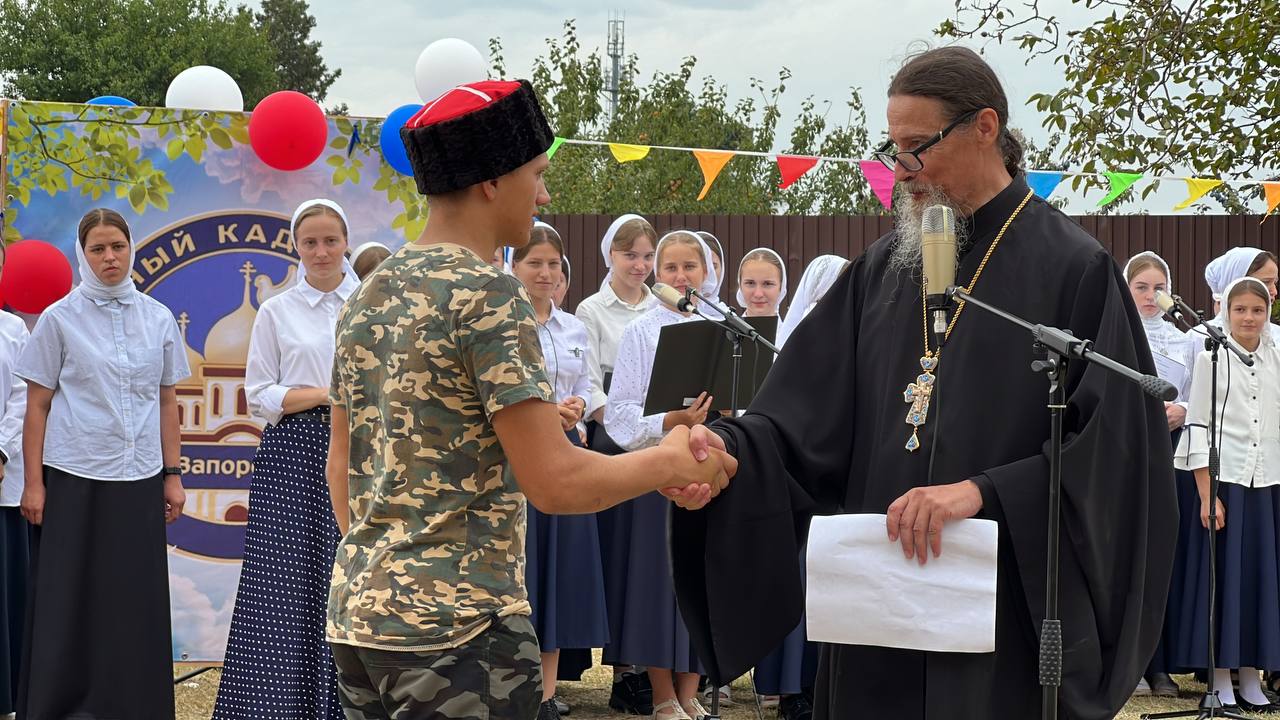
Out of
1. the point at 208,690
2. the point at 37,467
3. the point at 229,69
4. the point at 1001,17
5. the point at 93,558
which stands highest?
the point at 229,69

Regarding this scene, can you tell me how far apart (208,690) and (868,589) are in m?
5.43

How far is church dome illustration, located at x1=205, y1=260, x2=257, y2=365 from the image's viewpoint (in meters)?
7.60

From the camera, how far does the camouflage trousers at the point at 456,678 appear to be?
2.67 metres

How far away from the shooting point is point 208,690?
7.60 metres

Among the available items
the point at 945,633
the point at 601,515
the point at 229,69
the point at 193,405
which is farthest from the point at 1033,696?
→ the point at 229,69

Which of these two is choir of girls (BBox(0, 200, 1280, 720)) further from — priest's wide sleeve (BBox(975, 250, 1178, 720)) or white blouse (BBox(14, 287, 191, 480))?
priest's wide sleeve (BBox(975, 250, 1178, 720))

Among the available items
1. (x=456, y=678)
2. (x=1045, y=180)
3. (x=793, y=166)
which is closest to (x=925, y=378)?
(x=456, y=678)

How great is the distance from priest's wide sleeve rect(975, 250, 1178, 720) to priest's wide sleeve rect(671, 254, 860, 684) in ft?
1.81

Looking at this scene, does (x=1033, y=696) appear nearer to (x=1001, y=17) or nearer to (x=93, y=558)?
(x=93, y=558)

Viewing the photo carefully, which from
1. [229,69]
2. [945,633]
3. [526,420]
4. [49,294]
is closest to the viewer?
[526,420]

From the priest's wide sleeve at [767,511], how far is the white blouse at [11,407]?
419 centimetres

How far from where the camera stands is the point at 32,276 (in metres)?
7.17

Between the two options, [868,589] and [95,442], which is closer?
[868,589]

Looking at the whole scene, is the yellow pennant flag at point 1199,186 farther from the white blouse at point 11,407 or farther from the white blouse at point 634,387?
the white blouse at point 11,407
